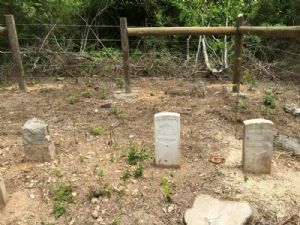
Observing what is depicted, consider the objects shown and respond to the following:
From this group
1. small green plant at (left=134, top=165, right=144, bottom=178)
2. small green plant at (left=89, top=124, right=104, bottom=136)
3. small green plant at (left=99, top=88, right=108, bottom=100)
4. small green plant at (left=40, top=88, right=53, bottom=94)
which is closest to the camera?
small green plant at (left=134, top=165, right=144, bottom=178)

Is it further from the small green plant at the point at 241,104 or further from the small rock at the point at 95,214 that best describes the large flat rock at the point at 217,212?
the small green plant at the point at 241,104

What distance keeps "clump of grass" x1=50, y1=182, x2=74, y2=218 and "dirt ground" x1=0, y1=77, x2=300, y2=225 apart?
0.17ft

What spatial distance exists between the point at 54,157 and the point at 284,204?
2545 millimetres

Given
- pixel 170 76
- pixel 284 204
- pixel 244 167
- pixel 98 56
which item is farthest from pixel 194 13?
pixel 284 204

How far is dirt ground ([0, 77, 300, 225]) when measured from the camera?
369cm

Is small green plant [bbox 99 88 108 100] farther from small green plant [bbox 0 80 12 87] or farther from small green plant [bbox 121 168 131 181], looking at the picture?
small green plant [bbox 121 168 131 181]

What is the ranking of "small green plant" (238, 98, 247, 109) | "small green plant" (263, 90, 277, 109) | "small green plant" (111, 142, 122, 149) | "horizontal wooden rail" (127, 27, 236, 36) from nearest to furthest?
"small green plant" (111, 142, 122, 149) → "small green plant" (238, 98, 247, 109) → "small green plant" (263, 90, 277, 109) → "horizontal wooden rail" (127, 27, 236, 36)

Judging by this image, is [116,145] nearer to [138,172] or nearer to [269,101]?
[138,172]

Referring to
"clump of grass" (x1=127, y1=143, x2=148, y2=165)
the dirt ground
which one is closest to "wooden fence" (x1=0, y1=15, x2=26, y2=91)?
the dirt ground

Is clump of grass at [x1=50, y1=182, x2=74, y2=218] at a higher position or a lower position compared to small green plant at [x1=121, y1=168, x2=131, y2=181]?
lower

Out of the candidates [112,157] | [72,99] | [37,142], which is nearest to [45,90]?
[72,99]

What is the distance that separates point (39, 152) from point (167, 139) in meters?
1.45

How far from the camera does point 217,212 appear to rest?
3557 millimetres

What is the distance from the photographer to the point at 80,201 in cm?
379
